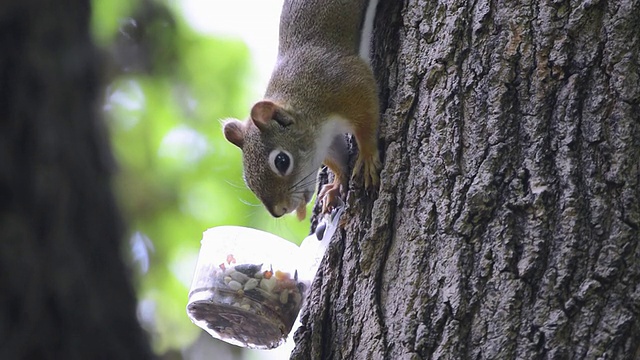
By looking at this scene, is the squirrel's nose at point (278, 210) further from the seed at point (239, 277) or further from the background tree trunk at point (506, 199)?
the background tree trunk at point (506, 199)

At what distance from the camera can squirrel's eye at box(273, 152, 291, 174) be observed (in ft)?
10.6

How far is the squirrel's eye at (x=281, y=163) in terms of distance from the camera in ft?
10.6

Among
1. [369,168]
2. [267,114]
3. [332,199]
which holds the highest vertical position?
[267,114]

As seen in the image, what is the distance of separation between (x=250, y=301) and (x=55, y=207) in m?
0.69

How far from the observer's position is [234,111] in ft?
17.9

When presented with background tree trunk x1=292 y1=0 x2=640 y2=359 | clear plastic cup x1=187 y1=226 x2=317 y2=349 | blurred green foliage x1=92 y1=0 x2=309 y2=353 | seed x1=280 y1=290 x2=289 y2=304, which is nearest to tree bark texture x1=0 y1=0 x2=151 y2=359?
clear plastic cup x1=187 y1=226 x2=317 y2=349

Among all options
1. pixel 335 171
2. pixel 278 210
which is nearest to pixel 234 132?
pixel 278 210

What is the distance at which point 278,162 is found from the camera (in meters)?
3.25

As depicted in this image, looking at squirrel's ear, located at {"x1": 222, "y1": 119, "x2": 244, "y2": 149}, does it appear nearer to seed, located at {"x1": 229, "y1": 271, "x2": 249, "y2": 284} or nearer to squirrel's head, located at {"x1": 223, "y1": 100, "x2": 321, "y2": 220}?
squirrel's head, located at {"x1": 223, "y1": 100, "x2": 321, "y2": 220}

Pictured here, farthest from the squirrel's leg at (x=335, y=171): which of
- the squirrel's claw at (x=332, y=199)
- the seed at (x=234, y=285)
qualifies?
the seed at (x=234, y=285)

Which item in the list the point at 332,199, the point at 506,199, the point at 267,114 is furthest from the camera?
the point at 267,114

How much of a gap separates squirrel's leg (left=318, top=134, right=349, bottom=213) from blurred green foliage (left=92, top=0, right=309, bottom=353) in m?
1.84

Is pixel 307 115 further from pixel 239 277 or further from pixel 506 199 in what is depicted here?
pixel 506 199

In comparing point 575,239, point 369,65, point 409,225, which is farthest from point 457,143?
point 369,65
